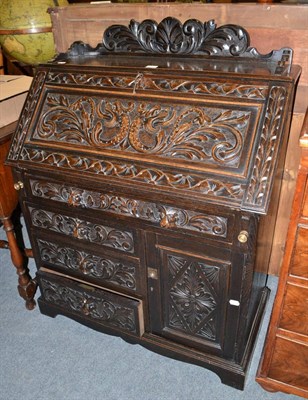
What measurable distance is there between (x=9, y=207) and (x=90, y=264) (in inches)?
22.1

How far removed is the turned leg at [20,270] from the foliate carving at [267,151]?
1.33m

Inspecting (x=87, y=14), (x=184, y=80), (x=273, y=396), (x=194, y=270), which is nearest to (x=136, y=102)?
(x=184, y=80)

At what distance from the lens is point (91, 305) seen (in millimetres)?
1810

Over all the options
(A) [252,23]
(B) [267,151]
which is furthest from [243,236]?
(A) [252,23]

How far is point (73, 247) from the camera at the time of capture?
1726 mm

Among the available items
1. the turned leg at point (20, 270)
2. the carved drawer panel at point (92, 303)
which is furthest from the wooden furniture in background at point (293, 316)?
the turned leg at point (20, 270)

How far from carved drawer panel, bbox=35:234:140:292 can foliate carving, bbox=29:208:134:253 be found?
6cm

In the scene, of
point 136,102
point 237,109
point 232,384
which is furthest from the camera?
point 232,384

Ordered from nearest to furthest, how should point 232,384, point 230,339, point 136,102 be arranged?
point 136,102 < point 230,339 < point 232,384

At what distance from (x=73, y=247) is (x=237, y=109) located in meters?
0.96

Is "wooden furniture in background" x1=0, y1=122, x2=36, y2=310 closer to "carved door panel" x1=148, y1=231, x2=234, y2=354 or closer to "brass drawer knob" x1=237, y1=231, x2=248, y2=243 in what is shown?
"carved door panel" x1=148, y1=231, x2=234, y2=354

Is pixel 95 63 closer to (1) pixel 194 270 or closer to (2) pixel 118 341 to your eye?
(1) pixel 194 270

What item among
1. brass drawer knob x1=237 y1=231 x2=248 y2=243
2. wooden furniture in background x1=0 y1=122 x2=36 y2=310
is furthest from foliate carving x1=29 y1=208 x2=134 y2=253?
brass drawer knob x1=237 y1=231 x2=248 y2=243

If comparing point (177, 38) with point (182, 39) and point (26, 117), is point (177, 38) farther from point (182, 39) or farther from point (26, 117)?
point (26, 117)
